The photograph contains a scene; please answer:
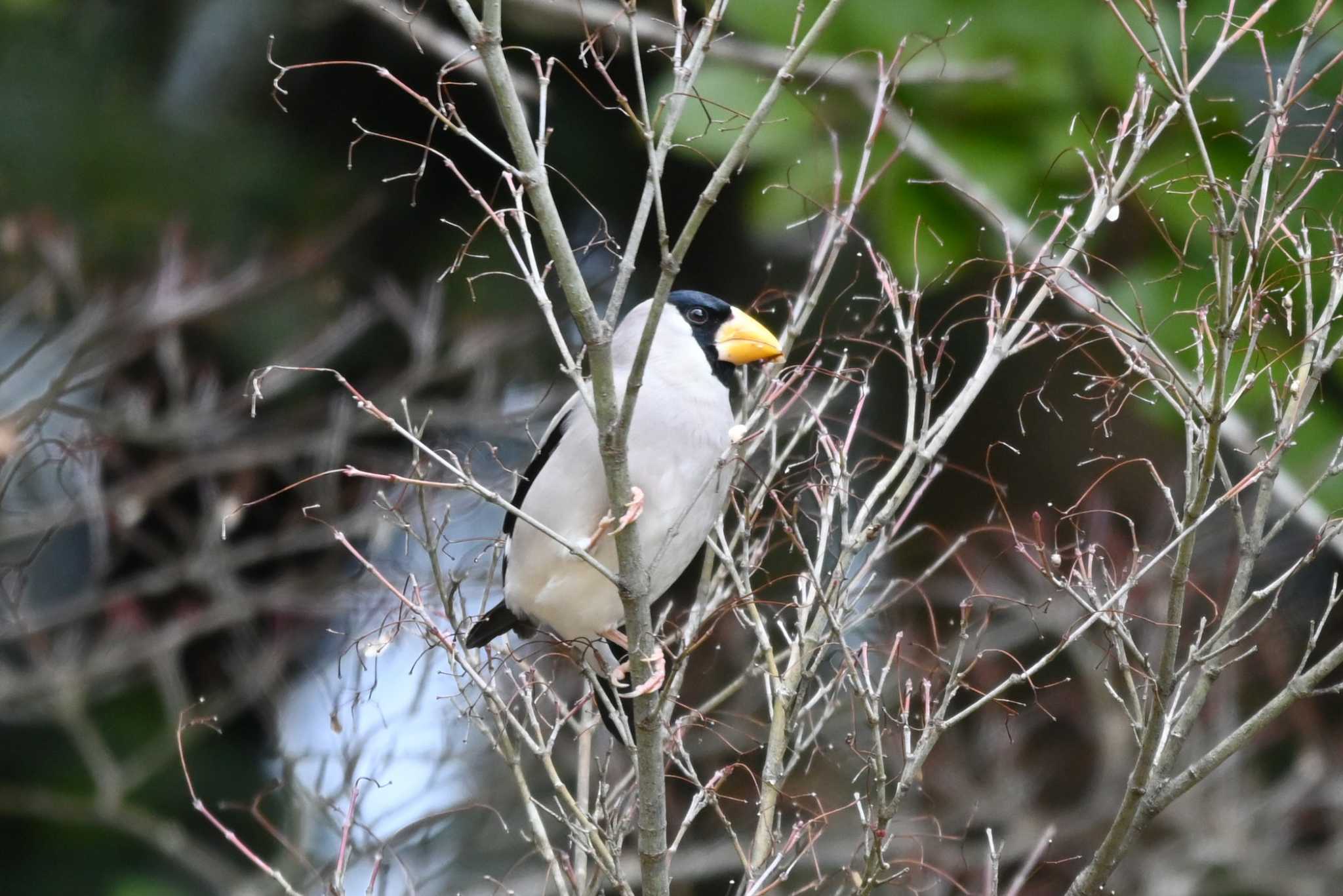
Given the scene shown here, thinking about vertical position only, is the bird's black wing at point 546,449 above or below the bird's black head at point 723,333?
below

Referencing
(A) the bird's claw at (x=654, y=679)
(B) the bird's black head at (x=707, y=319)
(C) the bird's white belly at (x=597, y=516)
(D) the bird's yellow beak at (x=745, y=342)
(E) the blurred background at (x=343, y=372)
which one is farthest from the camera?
(E) the blurred background at (x=343, y=372)

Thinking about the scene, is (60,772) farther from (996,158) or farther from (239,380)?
(996,158)

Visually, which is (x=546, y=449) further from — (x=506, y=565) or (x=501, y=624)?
(x=501, y=624)

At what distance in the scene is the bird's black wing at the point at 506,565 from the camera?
125 inches

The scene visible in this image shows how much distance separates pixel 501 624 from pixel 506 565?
0.13 meters

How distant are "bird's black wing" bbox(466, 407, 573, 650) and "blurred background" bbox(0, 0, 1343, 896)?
27cm

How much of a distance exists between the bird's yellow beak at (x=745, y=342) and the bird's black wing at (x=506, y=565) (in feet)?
1.17

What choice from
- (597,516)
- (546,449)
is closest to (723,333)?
(546,449)

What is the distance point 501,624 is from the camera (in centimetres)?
334

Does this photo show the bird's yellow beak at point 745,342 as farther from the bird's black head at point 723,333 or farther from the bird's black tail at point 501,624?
the bird's black tail at point 501,624

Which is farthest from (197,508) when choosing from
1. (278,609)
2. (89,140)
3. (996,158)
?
(996,158)

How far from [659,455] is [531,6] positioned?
2565 millimetres

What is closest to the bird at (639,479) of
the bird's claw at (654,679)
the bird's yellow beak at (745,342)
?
the bird's yellow beak at (745,342)

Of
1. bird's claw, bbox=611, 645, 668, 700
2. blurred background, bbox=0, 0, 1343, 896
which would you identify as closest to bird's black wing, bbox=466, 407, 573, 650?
blurred background, bbox=0, 0, 1343, 896
